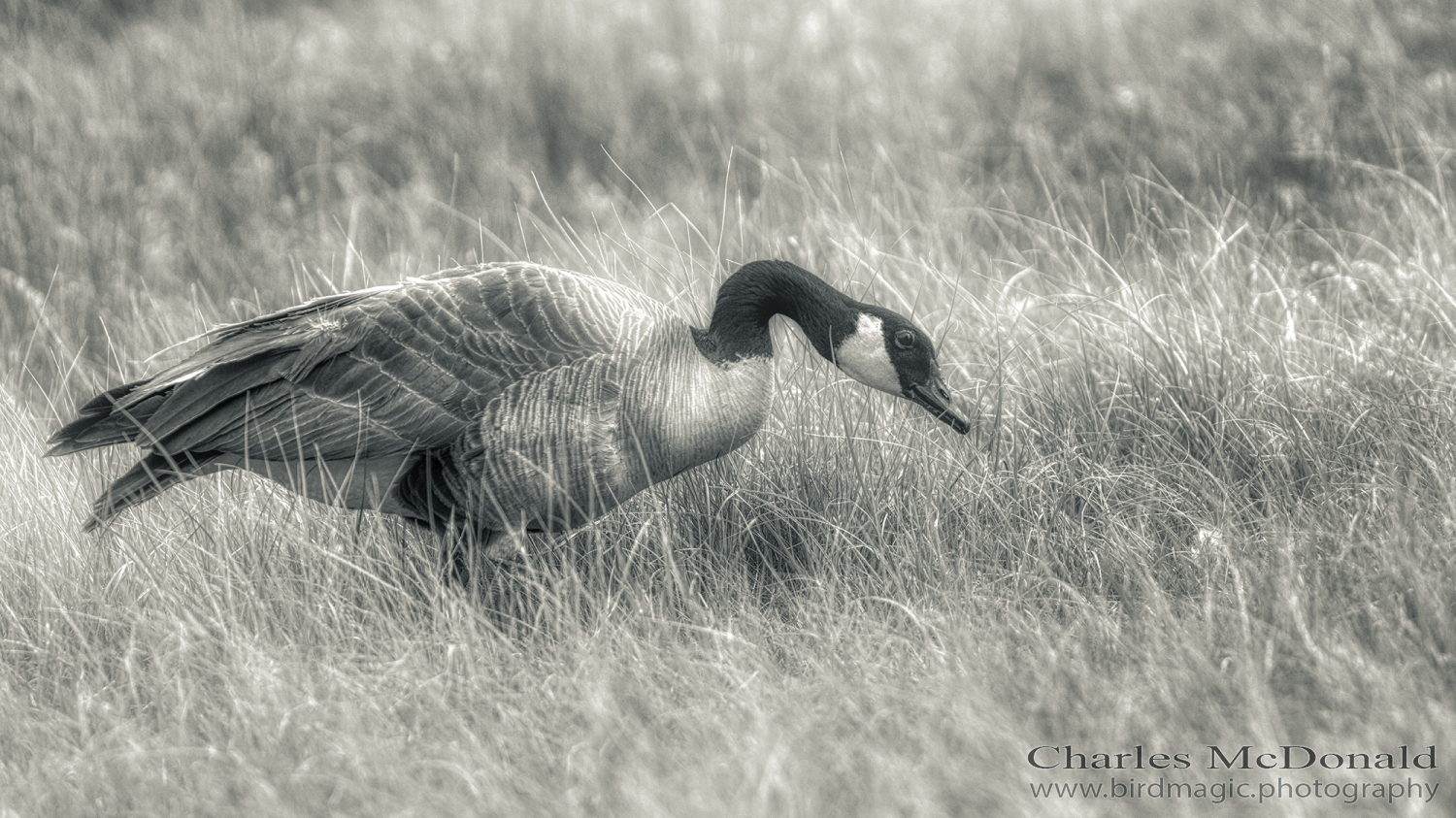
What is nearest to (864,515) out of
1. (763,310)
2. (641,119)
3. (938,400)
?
(938,400)

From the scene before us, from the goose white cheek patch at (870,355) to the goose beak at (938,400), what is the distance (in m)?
0.08

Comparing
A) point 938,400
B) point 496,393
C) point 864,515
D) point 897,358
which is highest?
point 496,393

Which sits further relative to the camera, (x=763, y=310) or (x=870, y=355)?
(x=763, y=310)

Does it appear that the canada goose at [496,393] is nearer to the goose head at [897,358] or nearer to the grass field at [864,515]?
the goose head at [897,358]

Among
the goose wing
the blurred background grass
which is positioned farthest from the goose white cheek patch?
the blurred background grass

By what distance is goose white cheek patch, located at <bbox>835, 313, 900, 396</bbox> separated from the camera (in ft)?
13.2

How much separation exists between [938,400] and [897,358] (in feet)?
0.65

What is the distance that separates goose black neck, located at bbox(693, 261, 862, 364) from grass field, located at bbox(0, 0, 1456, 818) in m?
0.50

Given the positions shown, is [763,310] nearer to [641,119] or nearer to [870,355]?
[870,355]

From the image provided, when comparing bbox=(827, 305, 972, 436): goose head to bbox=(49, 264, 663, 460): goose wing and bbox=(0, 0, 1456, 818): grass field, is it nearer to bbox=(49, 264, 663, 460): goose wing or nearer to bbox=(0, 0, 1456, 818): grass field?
bbox=(0, 0, 1456, 818): grass field

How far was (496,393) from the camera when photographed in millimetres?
3939

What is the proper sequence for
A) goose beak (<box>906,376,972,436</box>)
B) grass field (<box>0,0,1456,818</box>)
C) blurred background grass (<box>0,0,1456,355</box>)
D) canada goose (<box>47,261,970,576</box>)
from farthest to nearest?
1. blurred background grass (<box>0,0,1456,355</box>)
2. goose beak (<box>906,376,972,436</box>)
3. canada goose (<box>47,261,970,576</box>)
4. grass field (<box>0,0,1456,818</box>)

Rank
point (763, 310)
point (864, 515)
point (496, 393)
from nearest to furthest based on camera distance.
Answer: point (496, 393)
point (763, 310)
point (864, 515)

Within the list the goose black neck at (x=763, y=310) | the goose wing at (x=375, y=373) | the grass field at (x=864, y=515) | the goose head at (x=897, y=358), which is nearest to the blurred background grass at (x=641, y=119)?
the grass field at (x=864, y=515)
